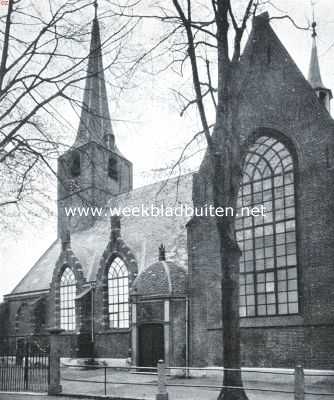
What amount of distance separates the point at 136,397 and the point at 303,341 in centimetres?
642

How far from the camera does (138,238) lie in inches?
1083

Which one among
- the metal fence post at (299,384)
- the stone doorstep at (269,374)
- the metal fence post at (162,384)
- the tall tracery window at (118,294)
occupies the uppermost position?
the tall tracery window at (118,294)

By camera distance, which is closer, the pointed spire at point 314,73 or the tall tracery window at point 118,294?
the pointed spire at point 314,73

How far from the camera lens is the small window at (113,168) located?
3478 cm

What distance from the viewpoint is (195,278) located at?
2050cm

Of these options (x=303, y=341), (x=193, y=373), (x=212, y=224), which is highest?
(x=212, y=224)

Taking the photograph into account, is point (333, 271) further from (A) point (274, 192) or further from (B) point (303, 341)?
(A) point (274, 192)

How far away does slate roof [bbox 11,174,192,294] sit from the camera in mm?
25308

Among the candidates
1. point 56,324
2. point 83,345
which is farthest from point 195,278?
point 56,324

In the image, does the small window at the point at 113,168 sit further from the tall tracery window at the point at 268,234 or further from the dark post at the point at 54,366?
the dark post at the point at 54,366

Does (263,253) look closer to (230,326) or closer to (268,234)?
(268,234)

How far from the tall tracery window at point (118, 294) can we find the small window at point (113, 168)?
9.40 meters

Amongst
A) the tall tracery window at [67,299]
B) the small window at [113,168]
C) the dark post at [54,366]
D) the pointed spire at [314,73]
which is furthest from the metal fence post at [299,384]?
the small window at [113,168]

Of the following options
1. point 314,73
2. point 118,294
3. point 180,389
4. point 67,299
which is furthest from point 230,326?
point 67,299
